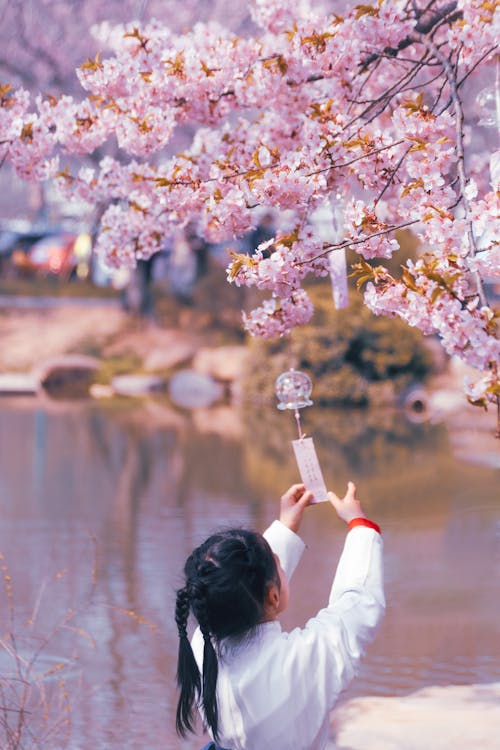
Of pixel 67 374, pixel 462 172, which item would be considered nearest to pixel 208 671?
pixel 462 172

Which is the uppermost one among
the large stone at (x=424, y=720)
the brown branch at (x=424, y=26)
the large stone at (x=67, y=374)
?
the large stone at (x=67, y=374)

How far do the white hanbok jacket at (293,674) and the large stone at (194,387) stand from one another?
611 inches

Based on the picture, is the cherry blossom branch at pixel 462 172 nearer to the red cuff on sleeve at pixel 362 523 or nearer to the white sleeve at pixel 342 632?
the red cuff on sleeve at pixel 362 523

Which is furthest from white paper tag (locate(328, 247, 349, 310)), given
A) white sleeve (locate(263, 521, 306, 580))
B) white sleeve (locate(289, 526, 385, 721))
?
white sleeve (locate(289, 526, 385, 721))

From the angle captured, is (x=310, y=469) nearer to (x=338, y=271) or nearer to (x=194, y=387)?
→ (x=338, y=271)

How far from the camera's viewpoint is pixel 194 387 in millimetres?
18125

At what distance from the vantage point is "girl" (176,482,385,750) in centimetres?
203

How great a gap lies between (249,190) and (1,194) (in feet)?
91.7

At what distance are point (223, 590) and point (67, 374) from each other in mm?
17003

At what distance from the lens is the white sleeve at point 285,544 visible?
2.36m

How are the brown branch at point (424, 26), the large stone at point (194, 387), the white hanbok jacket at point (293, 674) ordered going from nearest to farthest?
the white hanbok jacket at point (293, 674) → the brown branch at point (424, 26) → the large stone at point (194, 387)

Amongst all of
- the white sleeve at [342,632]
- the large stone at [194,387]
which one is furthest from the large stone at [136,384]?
the white sleeve at [342,632]

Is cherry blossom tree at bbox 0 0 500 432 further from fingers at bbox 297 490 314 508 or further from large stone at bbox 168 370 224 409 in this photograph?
large stone at bbox 168 370 224 409

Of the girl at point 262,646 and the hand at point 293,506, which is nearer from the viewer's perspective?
the girl at point 262,646
